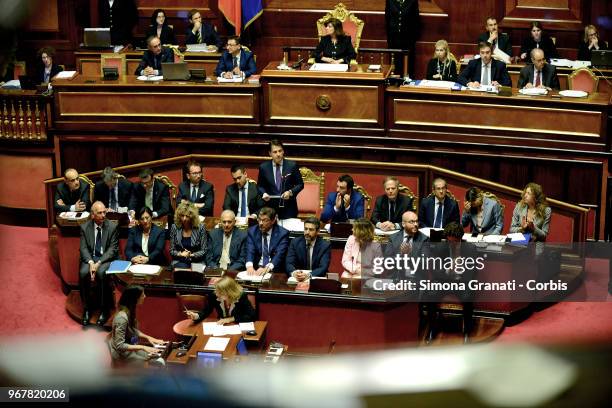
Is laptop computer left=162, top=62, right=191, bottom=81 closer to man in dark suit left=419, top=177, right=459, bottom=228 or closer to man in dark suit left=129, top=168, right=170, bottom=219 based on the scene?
man in dark suit left=129, top=168, right=170, bottom=219

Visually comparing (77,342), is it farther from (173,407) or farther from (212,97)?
(212,97)

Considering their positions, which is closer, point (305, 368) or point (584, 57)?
point (305, 368)

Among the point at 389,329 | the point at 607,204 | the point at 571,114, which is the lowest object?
the point at 389,329

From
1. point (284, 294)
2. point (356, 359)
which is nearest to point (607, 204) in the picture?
point (284, 294)

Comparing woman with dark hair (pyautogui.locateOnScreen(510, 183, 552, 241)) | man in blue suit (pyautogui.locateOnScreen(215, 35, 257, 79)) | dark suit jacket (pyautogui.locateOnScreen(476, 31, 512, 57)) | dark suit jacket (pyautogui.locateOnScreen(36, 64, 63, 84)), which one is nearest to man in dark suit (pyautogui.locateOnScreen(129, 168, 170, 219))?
man in blue suit (pyautogui.locateOnScreen(215, 35, 257, 79))

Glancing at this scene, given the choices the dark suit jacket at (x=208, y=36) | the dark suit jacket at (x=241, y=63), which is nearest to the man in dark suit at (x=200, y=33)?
the dark suit jacket at (x=208, y=36)

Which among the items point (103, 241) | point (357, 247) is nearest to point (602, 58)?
point (357, 247)

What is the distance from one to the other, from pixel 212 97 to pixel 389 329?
11.1ft

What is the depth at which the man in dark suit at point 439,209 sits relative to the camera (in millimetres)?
6395

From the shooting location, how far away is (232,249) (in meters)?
6.05

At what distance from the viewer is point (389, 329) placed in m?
5.30

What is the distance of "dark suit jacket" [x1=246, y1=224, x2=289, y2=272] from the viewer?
19.3 ft

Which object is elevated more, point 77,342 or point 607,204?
point 77,342

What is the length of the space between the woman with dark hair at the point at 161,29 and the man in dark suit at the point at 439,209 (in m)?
4.51
